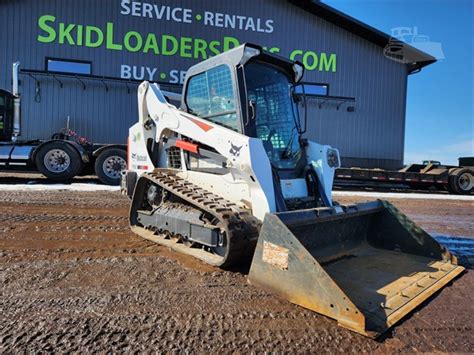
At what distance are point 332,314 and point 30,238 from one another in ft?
13.1

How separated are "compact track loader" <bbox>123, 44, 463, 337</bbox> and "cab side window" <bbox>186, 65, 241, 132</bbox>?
0.01m

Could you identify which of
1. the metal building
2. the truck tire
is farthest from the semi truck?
the truck tire

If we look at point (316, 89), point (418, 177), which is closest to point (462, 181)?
point (418, 177)

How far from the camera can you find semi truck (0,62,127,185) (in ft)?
36.1

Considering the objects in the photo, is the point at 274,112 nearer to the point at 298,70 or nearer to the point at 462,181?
the point at 298,70

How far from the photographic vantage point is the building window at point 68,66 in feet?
47.0

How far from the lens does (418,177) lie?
14609mm

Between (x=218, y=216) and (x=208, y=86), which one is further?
(x=208, y=86)

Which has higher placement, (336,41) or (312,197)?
(336,41)

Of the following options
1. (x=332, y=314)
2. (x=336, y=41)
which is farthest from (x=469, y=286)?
(x=336, y=41)

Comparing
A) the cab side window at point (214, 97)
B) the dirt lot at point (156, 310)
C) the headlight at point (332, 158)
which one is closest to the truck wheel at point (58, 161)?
the dirt lot at point (156, 310)

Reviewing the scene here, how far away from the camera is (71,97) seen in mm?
14500

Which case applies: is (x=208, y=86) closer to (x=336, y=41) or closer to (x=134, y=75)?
(x=134, y=75)

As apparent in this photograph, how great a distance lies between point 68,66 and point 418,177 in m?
15.0
